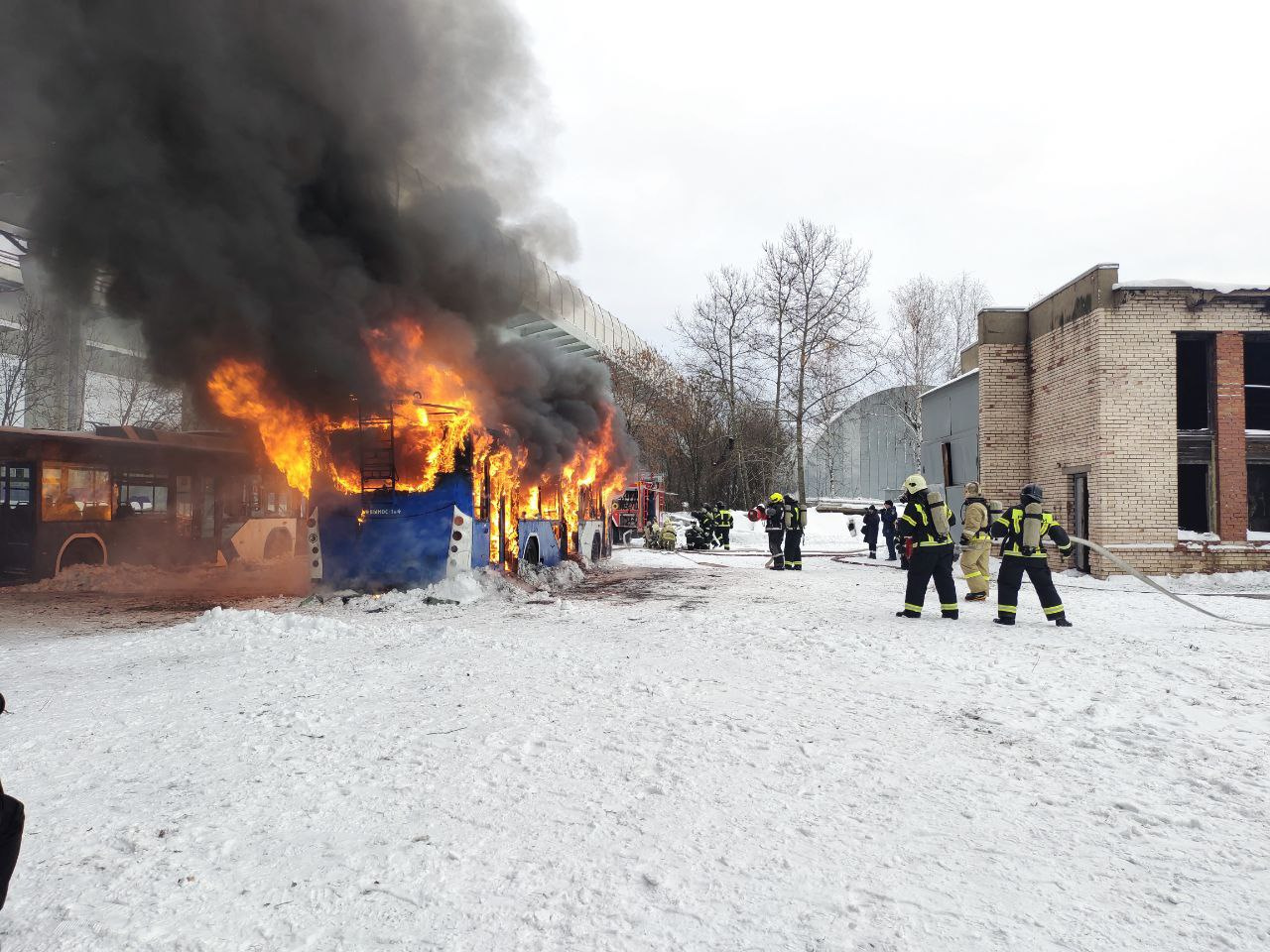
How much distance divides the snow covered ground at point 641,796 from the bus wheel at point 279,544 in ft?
32.6

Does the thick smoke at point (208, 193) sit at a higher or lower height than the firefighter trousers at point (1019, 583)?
higher

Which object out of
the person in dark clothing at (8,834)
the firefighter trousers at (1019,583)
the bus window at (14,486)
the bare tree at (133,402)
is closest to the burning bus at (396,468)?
the bus window at (14,486)

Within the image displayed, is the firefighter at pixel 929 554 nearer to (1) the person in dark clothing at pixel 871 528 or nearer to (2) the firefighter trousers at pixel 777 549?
(2) the firefighter trousers at pixel 777 549

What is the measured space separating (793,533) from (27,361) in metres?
22.4

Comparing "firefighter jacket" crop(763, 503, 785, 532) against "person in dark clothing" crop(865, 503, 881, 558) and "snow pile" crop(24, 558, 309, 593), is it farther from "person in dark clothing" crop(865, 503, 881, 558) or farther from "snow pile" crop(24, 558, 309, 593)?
"snow pile" crop(24, 558, 309, 593)

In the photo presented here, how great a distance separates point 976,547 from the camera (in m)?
11.1

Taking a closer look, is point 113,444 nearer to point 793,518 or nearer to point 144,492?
point 144,492

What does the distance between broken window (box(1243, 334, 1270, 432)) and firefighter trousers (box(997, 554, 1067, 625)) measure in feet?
34.5

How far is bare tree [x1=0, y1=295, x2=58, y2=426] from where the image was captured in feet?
69.8

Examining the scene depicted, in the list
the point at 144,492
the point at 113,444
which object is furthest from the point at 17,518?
the point at 144,492

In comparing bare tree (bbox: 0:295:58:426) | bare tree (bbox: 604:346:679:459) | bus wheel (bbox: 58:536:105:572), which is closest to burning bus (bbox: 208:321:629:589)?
bus wheel (bbox: 58:536:105:572)

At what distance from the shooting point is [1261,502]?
590 inches

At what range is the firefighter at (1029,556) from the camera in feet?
27.8

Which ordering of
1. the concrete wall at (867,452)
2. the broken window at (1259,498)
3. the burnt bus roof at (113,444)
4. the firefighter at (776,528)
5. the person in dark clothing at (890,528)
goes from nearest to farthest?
the burnt bus roof at (113,444)
the broken window at (1259,498)
the firefighter at (776,528)
the person in dark clothing at (890,528)
the concrete wall at (867,452)
